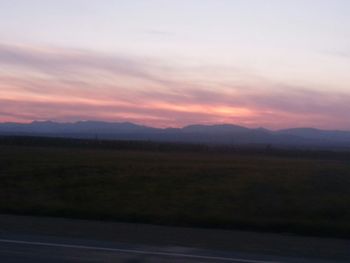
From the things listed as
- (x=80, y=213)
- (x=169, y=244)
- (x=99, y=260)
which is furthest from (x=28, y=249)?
(x=80, y=213)

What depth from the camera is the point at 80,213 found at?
22.3 m

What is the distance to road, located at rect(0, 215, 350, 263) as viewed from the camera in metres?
13.8

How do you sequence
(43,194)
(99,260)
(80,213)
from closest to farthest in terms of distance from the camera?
(99,260), (80,213), (43,194)

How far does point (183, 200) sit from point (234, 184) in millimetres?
8150

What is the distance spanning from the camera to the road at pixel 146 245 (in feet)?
45.1

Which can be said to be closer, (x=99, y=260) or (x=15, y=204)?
(x=99, y=260)

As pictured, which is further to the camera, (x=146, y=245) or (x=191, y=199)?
(x=191, y=199)

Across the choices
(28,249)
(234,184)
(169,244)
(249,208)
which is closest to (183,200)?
(249,208)

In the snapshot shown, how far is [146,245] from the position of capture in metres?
15.4

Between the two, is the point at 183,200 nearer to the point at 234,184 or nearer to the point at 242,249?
the point at 234,184

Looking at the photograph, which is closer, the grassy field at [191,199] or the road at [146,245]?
the road at [146,245]

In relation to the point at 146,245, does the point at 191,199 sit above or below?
above

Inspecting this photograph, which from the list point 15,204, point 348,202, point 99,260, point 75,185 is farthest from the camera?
point 75,185

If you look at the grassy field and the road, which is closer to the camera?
the road
